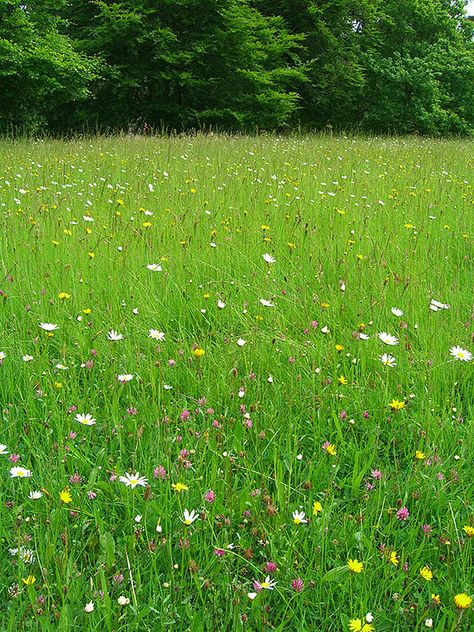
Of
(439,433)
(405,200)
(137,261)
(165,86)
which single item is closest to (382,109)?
(165,86)

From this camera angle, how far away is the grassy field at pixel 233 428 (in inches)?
49.5

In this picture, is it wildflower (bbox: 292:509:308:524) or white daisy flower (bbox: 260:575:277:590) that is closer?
white daisy flower (bbox: 260:575:277:590)

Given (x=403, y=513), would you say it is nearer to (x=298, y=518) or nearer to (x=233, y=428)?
(x=298, y=518)

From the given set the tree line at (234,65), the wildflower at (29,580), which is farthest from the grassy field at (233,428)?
the tree line at (234,65)

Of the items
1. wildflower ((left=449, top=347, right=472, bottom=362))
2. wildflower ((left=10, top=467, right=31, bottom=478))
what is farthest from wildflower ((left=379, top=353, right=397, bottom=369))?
wildflower ((left=10, top=467, right=31, bottom=478))

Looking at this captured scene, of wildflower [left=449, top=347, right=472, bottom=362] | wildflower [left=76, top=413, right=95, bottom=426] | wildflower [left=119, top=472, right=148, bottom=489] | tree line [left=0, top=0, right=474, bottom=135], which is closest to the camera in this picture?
wildflower [left=119, top=472, right=148, bottom=489]

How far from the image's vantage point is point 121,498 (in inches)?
58.9

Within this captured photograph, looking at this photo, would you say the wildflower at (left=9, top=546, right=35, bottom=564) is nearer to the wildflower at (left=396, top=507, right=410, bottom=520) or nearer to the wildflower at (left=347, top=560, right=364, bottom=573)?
the wildflower at (left=347, top=560, right=364, bottom=573)

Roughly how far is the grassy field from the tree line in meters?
8.84

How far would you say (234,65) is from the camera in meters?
14.4

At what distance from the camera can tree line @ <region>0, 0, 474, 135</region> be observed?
11.8 metres

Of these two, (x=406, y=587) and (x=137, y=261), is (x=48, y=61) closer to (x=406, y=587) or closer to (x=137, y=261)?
(x=137, y=261)

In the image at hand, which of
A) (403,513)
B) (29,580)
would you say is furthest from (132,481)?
(403,513)

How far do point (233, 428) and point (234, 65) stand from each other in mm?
14231
